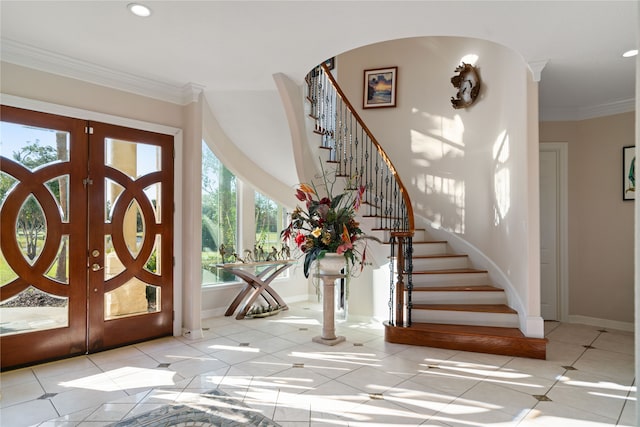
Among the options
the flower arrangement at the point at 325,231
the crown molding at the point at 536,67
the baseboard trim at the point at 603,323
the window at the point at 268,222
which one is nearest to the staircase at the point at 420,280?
the flower arrangement at the point at 325,231

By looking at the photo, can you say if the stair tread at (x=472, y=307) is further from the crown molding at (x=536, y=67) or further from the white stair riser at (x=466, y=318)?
the crown molding at (x=536, y=67)

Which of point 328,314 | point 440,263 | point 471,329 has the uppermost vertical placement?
point 440,263

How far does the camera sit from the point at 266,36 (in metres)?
3.13

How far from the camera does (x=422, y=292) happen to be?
452 cm

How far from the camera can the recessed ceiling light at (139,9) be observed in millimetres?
2650

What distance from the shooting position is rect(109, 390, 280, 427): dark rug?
2.44 metres

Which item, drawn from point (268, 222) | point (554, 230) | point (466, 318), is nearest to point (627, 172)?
point (554, 230)

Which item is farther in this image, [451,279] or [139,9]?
[451,279]

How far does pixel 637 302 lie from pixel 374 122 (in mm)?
5342

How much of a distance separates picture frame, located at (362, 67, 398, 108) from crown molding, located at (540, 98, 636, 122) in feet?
6.87

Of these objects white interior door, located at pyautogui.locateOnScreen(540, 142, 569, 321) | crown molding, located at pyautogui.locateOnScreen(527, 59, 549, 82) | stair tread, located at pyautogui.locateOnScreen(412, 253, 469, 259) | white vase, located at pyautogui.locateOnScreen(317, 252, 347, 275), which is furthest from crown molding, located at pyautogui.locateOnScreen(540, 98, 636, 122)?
white vase, located at pyautogui.locateOnScreen(317, 252, 347, 275)

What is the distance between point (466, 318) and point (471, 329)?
0.18 m

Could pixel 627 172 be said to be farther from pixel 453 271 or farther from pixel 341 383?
pixel 341 383

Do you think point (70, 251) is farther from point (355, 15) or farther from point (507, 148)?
point (507, 148)
